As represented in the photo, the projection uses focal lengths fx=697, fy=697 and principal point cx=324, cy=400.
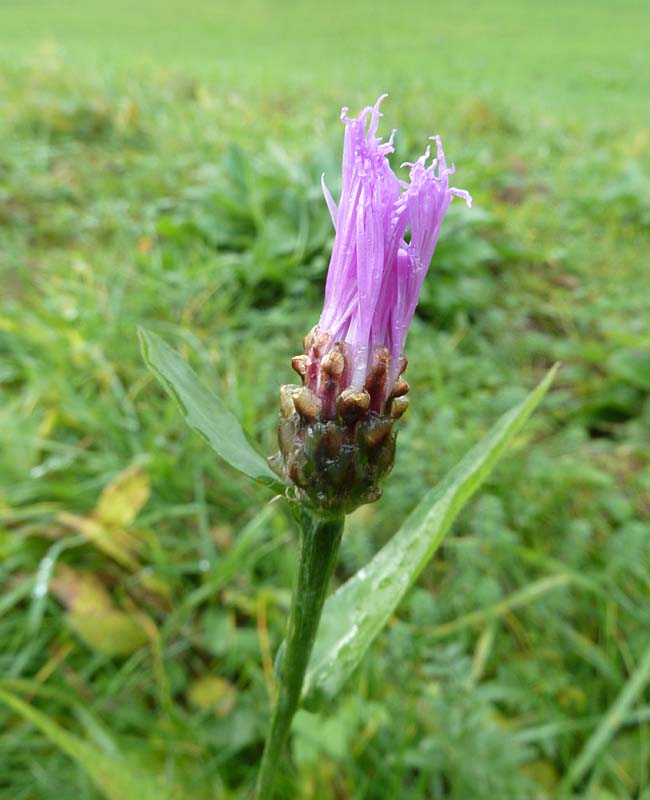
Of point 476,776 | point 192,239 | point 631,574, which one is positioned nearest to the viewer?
point 476,776

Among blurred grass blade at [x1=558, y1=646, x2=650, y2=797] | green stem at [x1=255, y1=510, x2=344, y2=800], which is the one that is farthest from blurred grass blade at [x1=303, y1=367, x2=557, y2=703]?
blurred grass blade at [x1=558, y1=646, x2=650, y2=797]

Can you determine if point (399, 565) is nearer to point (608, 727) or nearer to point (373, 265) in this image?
point (373, 265)

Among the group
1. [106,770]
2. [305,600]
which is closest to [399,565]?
[305,600]

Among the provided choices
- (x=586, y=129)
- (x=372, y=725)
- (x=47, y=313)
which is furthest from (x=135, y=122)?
(x=372, y=725)

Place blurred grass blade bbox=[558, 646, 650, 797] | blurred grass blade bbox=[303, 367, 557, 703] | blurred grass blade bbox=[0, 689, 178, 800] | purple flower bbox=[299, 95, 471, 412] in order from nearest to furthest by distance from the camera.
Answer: purple flower bbox=[299, 95, 471, 412] → blurred grass blade bbox=[303, 367, 557, 703] → blurred grass blade bbox=[0, 689, 178, 800] → blurred grass blade bbox=[558, 646, 650, 797]

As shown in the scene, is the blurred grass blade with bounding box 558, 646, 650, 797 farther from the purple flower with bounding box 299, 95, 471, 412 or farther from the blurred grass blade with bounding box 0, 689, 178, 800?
the purple flower with bounding box 299, 95, 471, 412

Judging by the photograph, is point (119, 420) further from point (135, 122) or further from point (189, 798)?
point (135, 122)

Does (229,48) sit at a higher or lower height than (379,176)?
lower
